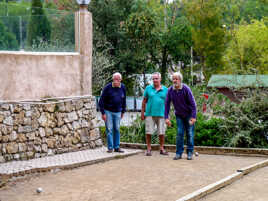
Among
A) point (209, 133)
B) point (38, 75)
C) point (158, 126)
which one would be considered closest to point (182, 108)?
point (158, 126)

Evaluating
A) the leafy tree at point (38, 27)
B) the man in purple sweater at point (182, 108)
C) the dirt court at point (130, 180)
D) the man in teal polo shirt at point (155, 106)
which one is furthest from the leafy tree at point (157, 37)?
the dirt court at point (130, 180)

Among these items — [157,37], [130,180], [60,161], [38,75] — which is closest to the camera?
[130,180]

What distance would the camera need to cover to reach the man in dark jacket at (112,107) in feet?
38.1

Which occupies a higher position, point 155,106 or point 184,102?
point 184,102

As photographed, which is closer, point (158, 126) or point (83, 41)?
point (158, 126)

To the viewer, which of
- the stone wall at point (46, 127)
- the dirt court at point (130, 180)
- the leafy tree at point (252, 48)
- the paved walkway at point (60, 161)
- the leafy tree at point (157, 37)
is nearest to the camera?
the dirt court at point (130, 180)

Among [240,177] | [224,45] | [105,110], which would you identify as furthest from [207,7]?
[240,177]

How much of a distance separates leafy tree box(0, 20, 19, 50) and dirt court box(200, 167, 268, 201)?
18.4ft

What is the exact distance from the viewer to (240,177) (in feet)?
29.7

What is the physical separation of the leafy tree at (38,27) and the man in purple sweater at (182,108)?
329 cm

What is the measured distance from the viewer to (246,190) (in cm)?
797

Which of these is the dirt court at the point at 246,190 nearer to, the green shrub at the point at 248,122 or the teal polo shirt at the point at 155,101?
the teal polo shirt at the point at 155,101

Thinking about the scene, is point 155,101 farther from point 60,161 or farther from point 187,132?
point 60,161

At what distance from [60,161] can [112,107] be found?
1.93 m
